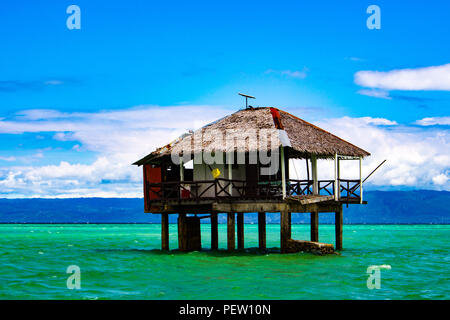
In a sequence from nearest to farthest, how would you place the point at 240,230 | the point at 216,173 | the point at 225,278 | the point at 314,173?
the point at 225,278
the point at 216,173
the point at 314,173
the point at 240,230

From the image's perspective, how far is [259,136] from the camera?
27.8 metres

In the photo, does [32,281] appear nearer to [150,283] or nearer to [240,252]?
[150,283]

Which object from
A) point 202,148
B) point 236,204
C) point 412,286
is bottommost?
point 412,286

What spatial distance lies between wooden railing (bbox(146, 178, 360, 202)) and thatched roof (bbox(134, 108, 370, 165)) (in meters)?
1.49

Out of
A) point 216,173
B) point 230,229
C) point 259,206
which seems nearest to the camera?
point 259,206

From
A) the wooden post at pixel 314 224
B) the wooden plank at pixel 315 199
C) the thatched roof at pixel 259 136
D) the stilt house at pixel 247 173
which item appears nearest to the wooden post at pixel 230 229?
the stilt house at pixel 247 173

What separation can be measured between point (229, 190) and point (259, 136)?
278cm

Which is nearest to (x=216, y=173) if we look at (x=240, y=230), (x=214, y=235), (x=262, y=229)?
(x=214, y=235)

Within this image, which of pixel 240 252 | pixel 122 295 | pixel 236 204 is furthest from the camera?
pixel 240 252

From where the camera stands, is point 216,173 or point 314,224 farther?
point 314,224

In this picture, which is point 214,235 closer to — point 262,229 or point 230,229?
point 262,229
